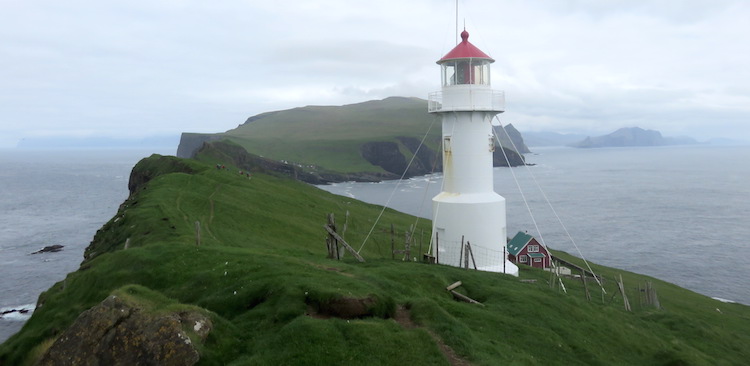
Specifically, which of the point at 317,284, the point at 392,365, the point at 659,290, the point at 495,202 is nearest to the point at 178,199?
the point at 495,202

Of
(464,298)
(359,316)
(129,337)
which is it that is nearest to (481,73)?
(464,298)

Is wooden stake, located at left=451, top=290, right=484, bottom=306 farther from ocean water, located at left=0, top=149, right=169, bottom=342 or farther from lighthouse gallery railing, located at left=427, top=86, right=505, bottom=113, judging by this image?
ocean water, located at left=0, top=149, right=169, bottom=342

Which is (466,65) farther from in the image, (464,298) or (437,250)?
(464,298)

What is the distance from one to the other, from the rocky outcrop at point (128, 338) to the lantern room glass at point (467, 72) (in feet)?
66.5

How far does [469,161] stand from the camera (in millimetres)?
29547

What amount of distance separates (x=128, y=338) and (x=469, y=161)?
20.5 m

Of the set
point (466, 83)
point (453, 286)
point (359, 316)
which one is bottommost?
point (453, 286)

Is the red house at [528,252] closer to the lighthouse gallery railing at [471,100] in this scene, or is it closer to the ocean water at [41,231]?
the lighthouse gallery railing at [471,100]

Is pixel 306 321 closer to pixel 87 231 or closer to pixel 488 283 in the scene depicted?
pixel 488 283

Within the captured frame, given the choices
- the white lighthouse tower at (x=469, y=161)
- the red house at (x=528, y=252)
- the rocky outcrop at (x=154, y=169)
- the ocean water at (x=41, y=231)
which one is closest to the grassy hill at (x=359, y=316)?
the white lighthouse tower at (x=469, y=161)

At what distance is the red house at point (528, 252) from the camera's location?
5906 centimetres

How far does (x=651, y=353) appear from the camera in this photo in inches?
829

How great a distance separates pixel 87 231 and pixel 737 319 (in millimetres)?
94865

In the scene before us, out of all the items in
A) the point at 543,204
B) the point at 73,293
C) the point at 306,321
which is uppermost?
A: the point at 306,321
